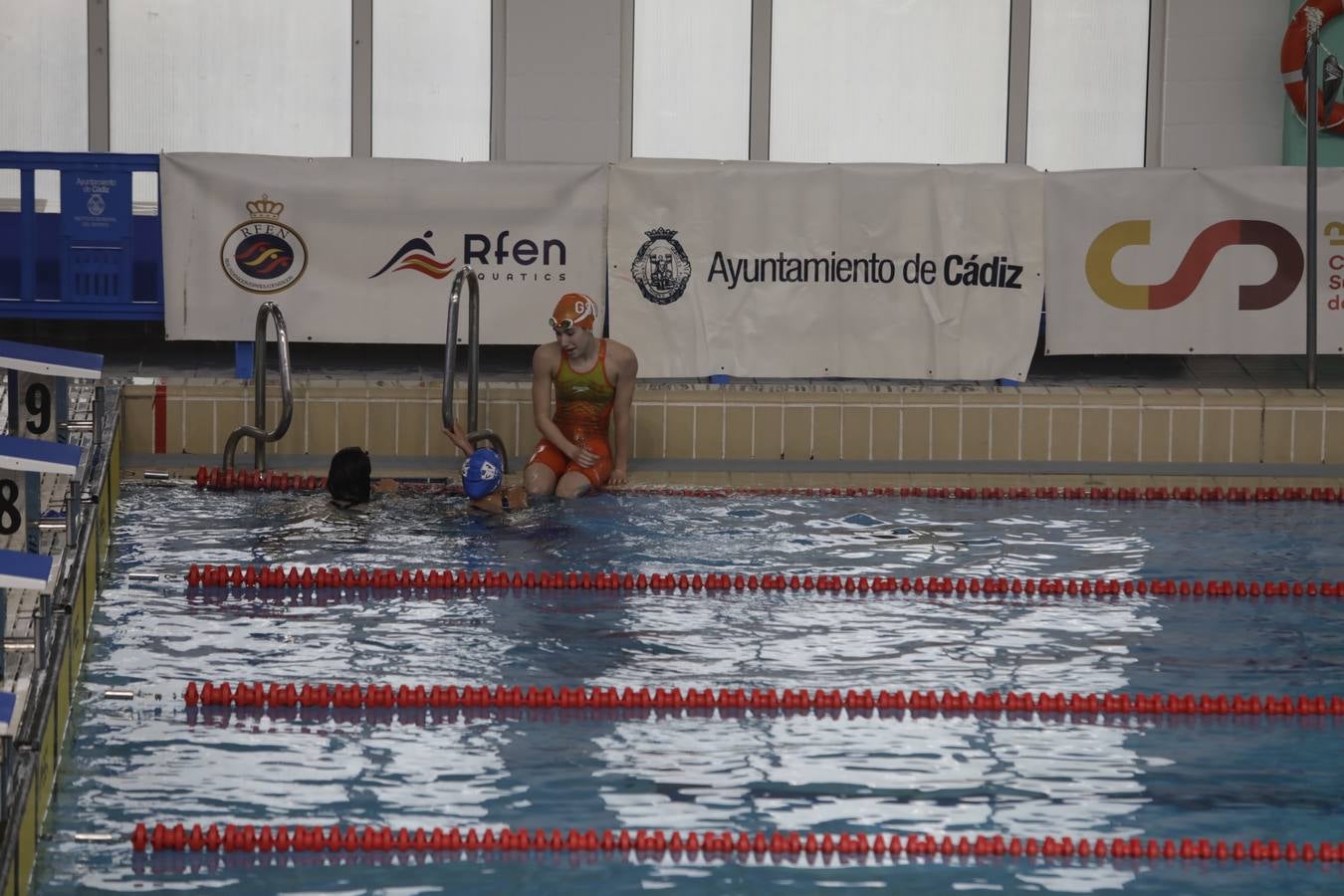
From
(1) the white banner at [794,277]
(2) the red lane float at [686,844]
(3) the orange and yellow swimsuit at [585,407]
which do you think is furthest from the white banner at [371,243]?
(2) the red lane float at [686,844]

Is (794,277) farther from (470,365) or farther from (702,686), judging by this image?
(702,686)

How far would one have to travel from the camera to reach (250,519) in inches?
294

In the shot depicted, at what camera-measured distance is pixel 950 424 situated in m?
9.05

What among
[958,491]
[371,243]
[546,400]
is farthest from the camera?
[371,243]

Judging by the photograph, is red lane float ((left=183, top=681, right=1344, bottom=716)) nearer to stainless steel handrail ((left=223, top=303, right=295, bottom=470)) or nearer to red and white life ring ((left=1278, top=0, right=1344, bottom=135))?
stainless steel handrail ((left=223, top=303, right=295, bottom=470))

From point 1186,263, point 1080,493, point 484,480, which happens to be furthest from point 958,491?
point 484,480

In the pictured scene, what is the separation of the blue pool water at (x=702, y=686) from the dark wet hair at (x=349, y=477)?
0.29 feet

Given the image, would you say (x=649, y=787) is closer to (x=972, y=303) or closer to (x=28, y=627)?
(x=28, y=627)

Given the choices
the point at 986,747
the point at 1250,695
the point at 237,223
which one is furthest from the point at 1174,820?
the point at 237,223

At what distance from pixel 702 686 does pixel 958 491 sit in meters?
3.62

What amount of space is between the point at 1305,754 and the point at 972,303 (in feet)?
17.2

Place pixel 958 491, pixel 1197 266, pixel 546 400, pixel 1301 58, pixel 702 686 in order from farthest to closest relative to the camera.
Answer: pixel 1301 58 → pixel 1197 266 → pixel 958 491 → pixel 546 400 → pixel 702 686

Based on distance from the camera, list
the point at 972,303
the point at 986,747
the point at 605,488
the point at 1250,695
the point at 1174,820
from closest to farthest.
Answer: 1. the point at 1174,820
2. the point at 986,747
3. the point at 1250,695
4. the point at 605,488
5. the point at 972,303

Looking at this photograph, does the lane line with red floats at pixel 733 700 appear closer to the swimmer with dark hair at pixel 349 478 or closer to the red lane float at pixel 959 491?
the swimmer with dark hair at pixel 349 478
